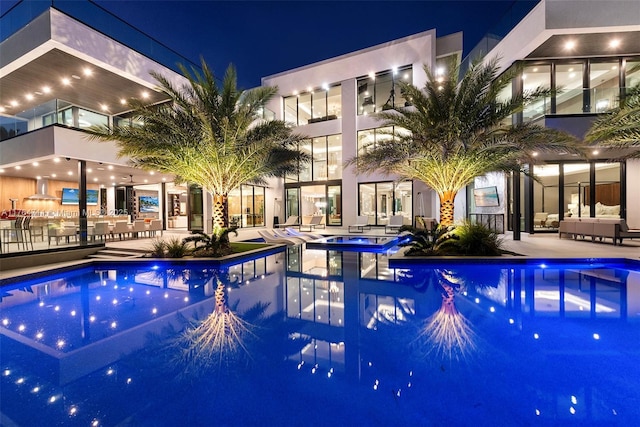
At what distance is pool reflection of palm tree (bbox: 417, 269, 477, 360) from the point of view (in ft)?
11.1

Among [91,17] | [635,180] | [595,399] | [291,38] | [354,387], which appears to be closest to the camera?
[595,399]

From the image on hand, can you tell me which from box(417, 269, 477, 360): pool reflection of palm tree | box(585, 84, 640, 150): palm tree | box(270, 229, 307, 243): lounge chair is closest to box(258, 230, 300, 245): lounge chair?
box(270, 229, 307, 243): lounge chair

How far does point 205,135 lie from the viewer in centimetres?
917

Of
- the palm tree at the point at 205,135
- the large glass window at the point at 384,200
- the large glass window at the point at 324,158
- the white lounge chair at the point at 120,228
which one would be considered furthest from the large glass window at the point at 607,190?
the white lounge chair at the point at 120,228

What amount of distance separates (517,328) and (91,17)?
15282mm

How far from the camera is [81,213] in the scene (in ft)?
40.7

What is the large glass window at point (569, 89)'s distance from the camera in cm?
1230

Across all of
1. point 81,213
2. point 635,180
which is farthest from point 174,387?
point 635,180

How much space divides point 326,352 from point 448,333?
164cm

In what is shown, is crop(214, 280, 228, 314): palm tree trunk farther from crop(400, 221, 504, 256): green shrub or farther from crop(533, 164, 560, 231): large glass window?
crop(533, 164, 560, 231): large glass window

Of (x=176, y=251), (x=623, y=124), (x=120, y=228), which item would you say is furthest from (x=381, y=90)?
(x=120, y=228)

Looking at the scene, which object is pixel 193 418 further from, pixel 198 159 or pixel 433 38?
pixel 433 38

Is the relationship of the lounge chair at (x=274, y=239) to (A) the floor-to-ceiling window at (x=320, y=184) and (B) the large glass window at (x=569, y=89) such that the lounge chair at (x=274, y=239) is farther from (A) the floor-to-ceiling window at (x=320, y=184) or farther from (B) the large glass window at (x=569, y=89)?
(B) the large glass window at (x=569, y=89)

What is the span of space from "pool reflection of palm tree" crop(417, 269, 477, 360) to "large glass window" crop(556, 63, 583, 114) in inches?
460
